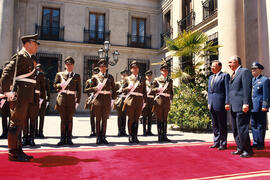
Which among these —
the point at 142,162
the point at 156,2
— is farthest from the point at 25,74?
the point at 156,2

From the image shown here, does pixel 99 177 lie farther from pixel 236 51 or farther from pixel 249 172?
pixel 236 51

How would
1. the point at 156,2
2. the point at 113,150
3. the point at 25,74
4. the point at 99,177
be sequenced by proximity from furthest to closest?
the point at 156,2 < the point at 113,150 < the point at 25,74 < the point at 99,177

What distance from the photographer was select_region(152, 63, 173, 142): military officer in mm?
5355

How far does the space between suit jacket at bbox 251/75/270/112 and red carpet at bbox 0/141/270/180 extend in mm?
989

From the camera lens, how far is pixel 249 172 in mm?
2840

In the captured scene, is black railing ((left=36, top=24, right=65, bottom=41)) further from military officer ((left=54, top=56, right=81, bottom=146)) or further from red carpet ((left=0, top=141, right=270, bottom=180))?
red carpet ((left=0, top=141, right=270, bottom=180))

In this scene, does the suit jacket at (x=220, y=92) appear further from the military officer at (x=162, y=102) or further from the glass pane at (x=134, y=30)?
the glass pane at (x=134, y=30)

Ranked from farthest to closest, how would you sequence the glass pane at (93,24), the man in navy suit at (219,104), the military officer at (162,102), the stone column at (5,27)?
the glass pane at (93,24) < the stone column at (5,27) < the military officer at (162,102) < the man in navy suit at (219,104)

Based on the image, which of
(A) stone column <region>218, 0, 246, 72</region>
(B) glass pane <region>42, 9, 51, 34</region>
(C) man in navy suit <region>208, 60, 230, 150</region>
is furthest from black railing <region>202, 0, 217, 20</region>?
(B) glass pane <region>42, 9, 51, 34</region>

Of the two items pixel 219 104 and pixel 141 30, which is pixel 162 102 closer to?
pixel 219 104

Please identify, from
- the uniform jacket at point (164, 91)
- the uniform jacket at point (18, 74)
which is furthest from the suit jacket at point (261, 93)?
the uniform jacket at point (18, 74)

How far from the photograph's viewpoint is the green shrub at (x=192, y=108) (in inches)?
282

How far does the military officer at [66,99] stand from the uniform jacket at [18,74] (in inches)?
40.4

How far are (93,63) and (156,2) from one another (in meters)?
6.98
